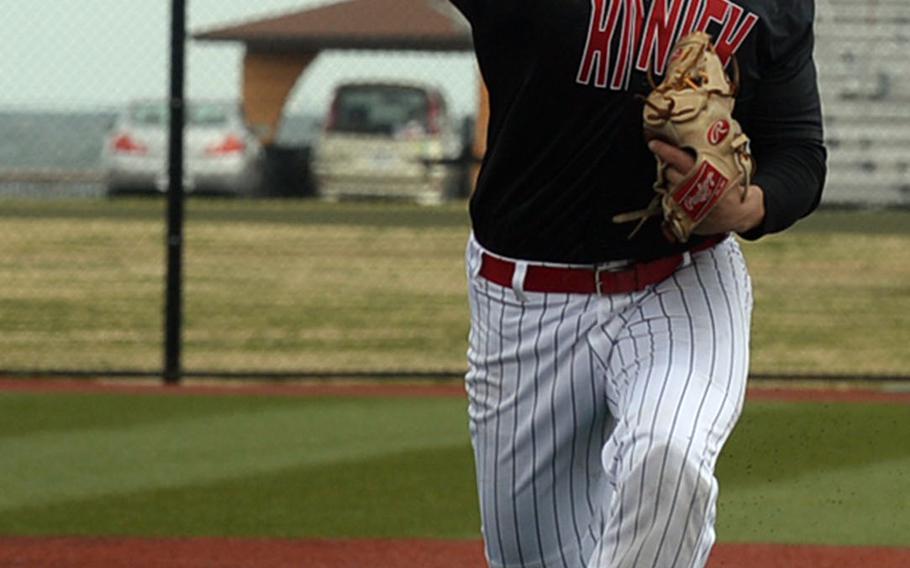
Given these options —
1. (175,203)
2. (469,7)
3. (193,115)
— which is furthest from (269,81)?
(469,7)

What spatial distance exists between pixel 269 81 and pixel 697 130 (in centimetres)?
832

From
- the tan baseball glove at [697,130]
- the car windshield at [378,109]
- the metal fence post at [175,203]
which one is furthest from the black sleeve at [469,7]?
the car windshield at [378,109]

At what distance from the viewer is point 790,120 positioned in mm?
3805

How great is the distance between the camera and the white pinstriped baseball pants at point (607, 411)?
3488mm

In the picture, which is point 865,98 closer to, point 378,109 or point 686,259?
point 378,109

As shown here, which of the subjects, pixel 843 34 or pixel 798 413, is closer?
pixel 798 413

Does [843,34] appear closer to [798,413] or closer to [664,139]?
[798,413]

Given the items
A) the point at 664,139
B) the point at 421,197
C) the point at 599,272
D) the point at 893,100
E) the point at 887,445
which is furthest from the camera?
the point at 893,100

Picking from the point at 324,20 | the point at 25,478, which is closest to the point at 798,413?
the point at 25,478

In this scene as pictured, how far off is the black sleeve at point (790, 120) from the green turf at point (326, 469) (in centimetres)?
275

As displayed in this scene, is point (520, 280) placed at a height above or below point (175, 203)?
above

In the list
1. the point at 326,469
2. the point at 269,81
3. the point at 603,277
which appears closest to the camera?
the point at 603,277

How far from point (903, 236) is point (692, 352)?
10.6m

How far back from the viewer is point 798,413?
894 centimetres
